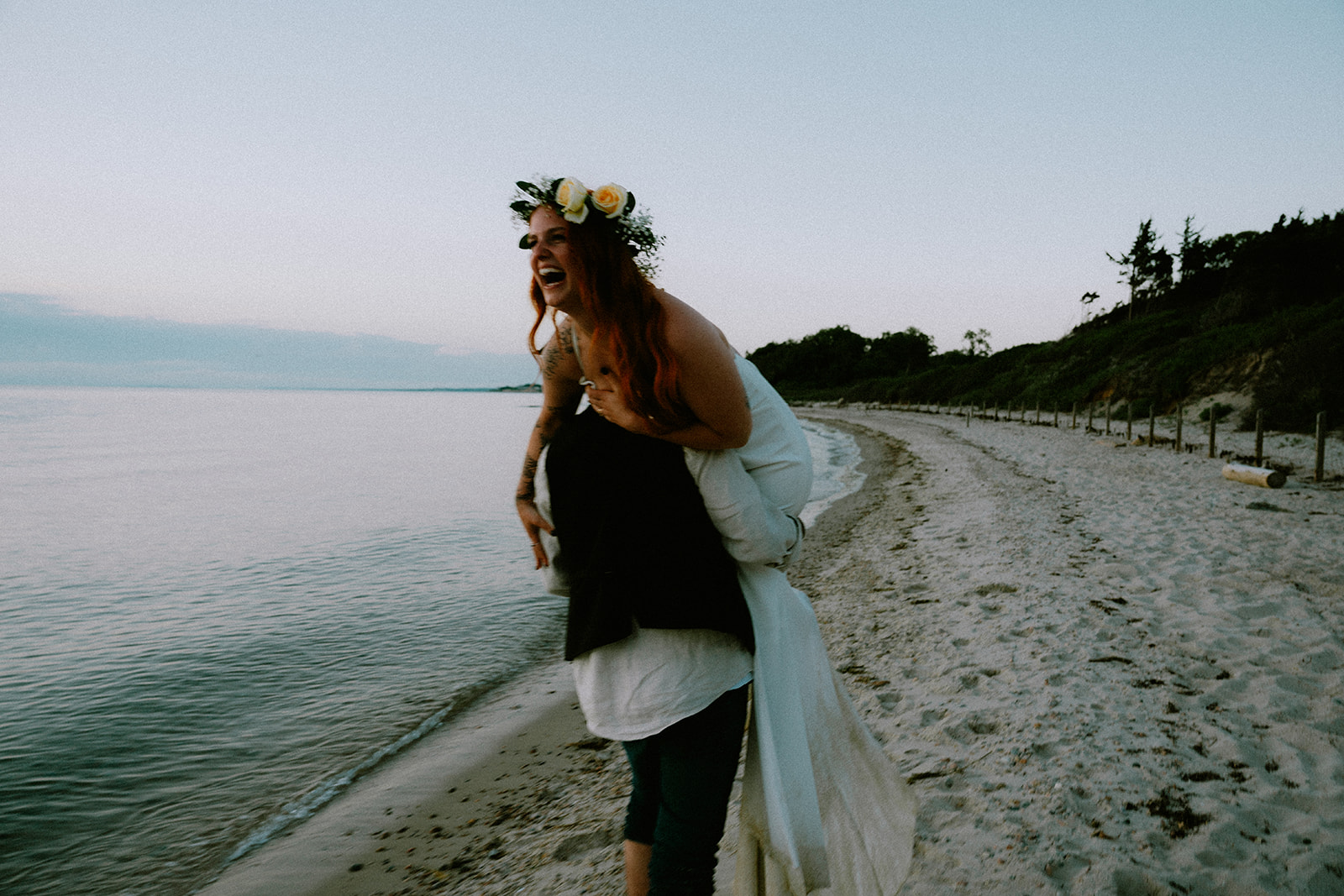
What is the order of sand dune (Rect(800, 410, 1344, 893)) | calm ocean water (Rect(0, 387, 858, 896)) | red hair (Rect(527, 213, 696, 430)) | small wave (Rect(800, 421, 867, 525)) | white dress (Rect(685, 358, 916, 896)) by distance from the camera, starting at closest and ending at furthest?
red hair (Rect(527, 213, 696, 430)) < white dress (Rect(685, 358, 916, 896)) < sand dune (Rect(800, 410, 1344, 893)) < calm ocean water (Rect(0, 387, 858, 896)) < small wave (Rect(800, 421, 867, 525))

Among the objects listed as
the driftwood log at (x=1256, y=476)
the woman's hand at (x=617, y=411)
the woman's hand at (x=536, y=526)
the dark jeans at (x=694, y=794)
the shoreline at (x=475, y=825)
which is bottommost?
the shoreline at (x=475, y=825)

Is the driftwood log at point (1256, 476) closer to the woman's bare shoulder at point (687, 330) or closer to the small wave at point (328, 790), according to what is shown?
the small wave at point (328, 790)

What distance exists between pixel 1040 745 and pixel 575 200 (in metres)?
3.38

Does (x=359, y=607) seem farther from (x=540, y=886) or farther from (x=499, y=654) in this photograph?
(x=540, y=886)

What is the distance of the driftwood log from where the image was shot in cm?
1009

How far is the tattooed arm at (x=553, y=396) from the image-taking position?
1416 millimetres

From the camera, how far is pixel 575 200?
128cm

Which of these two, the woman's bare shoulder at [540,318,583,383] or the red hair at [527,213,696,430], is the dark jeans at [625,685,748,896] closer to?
the red hair at [527,213,696,430]

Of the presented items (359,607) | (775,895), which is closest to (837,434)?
(359,607)

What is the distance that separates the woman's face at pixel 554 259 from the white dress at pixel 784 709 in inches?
14.1

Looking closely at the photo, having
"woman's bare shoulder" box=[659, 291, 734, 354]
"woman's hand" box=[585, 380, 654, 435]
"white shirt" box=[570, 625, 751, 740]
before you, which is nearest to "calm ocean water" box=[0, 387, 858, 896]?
"white shirt" box=[570, 625, 751, 740]

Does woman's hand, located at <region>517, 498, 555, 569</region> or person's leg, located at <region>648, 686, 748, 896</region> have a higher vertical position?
woman's hand, located at <region>517, 498, 555, 569</region>

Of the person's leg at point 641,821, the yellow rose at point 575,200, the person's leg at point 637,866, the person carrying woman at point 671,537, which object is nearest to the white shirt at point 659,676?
the person carrying woman at point 671,537

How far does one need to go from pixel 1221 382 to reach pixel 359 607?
2706cm
